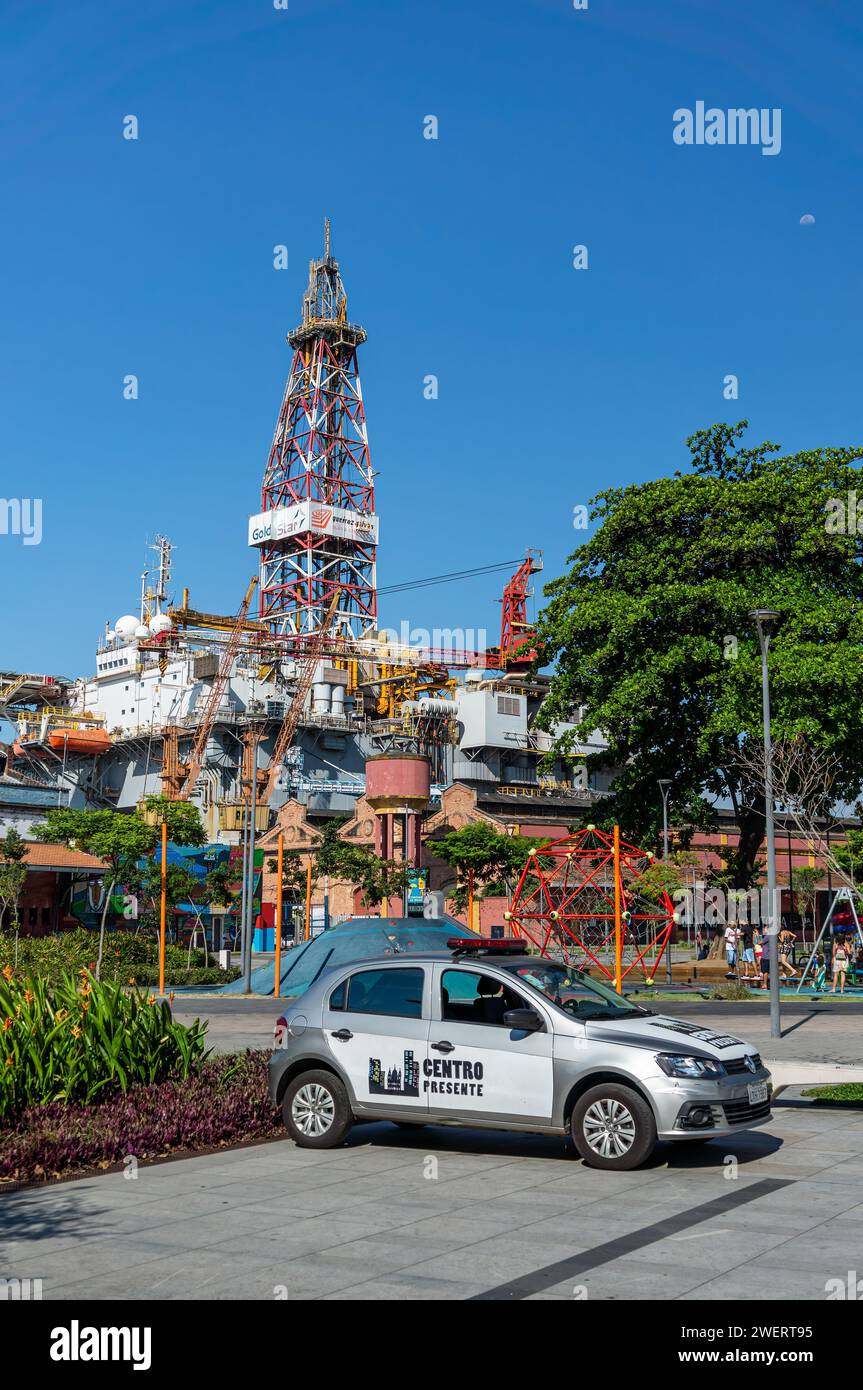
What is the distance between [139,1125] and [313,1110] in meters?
1.62

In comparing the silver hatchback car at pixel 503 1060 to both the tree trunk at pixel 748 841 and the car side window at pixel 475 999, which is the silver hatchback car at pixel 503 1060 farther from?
the tree trunk at pixel 748 841

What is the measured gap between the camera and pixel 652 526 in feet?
141

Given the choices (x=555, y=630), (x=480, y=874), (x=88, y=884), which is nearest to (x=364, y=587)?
(x=88, y=884)

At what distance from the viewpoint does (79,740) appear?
103250 mm

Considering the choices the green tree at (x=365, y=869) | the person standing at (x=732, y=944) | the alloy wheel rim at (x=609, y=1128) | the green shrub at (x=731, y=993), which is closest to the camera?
the alloy wheel rim at (x=609, y=1128)

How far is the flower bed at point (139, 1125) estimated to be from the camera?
37.0 ft

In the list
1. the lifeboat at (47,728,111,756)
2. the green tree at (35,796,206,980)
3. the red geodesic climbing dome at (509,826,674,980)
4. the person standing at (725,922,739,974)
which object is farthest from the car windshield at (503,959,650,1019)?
the lifeboat at (47,728,111,756)

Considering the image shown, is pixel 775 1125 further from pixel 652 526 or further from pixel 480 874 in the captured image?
pixel 480 874

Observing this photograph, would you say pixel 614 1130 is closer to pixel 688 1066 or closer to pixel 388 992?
pixel 688 1066

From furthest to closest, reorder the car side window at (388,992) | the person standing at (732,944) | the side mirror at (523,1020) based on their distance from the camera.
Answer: the person standing at (732,944), the car side window at (388,992), the side mirror at (523,1020)

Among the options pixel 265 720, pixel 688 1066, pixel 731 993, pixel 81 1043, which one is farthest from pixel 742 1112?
pixel 265 720

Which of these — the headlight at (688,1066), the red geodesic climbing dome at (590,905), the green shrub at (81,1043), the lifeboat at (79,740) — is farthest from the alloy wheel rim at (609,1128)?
the lifeboat at (79,740)

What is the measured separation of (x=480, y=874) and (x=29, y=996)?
4855 centimetres

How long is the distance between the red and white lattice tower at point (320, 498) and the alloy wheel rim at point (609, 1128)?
115622 millimetres
